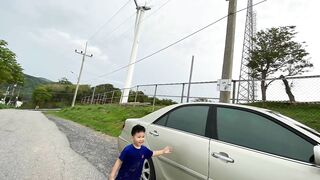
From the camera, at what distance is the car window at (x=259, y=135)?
9.31 feet

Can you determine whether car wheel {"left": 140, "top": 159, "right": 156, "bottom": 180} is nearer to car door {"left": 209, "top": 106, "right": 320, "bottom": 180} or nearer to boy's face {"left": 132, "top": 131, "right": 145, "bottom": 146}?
boy's face {"left": 132, "top": 131, "right": 145, "bottom": 146}

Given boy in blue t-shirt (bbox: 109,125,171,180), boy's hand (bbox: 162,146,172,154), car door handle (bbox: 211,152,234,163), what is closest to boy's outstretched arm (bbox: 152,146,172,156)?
boy's hand (bbox: 162,146,172,154)

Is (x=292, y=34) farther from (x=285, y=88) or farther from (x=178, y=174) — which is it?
(x=178, y=174)

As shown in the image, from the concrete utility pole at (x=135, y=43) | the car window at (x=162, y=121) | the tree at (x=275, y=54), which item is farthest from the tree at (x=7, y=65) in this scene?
the car window at (x=162, y=121)

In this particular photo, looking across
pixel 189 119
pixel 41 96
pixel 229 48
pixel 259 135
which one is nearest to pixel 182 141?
pixel 189 119

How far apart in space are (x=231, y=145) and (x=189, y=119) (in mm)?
968

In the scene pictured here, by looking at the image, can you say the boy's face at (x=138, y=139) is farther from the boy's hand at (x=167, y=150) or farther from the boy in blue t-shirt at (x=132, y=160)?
the boy's hand at (x=167, y=150)

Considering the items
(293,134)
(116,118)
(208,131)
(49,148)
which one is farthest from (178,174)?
(116,118)

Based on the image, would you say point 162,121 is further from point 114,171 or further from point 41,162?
point 41,162

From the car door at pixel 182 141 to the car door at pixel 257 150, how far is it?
7.6 inches

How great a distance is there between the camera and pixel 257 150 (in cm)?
306

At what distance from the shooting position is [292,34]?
83.3 feet

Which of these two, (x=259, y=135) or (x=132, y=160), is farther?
(x=132, y=160)

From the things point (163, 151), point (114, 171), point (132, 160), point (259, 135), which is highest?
point (259, 135)
